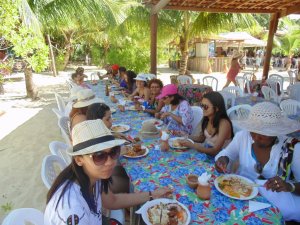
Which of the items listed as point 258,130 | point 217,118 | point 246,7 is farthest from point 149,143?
point 246,7

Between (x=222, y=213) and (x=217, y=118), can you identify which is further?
(x=217, y=118)

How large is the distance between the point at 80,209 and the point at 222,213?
1.02 metres

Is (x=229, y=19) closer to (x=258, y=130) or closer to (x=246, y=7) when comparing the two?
(x=246, y=7)

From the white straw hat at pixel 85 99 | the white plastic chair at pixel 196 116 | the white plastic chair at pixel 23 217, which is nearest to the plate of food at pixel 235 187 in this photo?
the white plastic chair at pixel 23 217

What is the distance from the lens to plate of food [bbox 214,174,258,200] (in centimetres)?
199

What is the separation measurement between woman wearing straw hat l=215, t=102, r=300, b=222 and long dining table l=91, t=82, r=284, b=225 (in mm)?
189

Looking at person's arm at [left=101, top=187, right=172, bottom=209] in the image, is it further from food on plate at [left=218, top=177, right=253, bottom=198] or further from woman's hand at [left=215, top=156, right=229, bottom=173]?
woman's hand at [left=215, top=156, right=229, bottom=173]

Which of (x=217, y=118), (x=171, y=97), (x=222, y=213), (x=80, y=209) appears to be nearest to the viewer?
(x=80, y=209)

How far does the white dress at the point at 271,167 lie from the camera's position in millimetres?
2104

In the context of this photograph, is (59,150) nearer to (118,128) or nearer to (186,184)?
(118,128)

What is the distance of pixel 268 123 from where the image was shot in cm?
220

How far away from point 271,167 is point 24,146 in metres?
5.35

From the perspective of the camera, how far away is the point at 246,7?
27.6ft

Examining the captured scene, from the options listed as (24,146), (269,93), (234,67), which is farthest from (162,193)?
(234,67)
